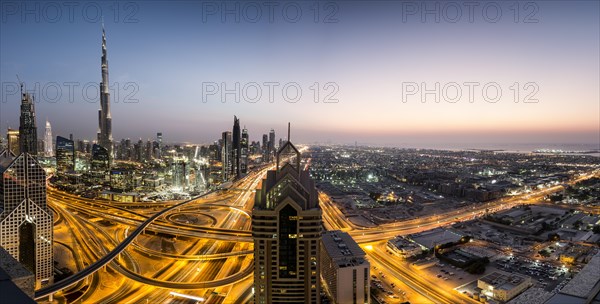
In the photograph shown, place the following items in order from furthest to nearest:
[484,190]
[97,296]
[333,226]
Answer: [484,190], [333,226], [97,296]

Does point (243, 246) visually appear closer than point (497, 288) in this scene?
No

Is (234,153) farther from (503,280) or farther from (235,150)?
(503,280)

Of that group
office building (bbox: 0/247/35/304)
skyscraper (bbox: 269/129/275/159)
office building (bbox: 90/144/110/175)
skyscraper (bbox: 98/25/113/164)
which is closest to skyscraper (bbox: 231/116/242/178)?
office building (bbox: 90/144/110/175)

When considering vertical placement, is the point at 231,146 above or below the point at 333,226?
above

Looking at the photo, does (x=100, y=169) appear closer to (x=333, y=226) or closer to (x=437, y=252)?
(x=333, y=226)

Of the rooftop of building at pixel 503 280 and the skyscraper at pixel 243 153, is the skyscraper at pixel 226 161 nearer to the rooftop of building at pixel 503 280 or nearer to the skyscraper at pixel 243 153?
the skyscraper at pixel 243 153

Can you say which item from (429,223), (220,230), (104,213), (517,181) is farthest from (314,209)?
(517,181)

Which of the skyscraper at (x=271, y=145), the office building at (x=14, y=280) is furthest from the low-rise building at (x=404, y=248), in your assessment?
the skyscraper at (x=271, y=145)
